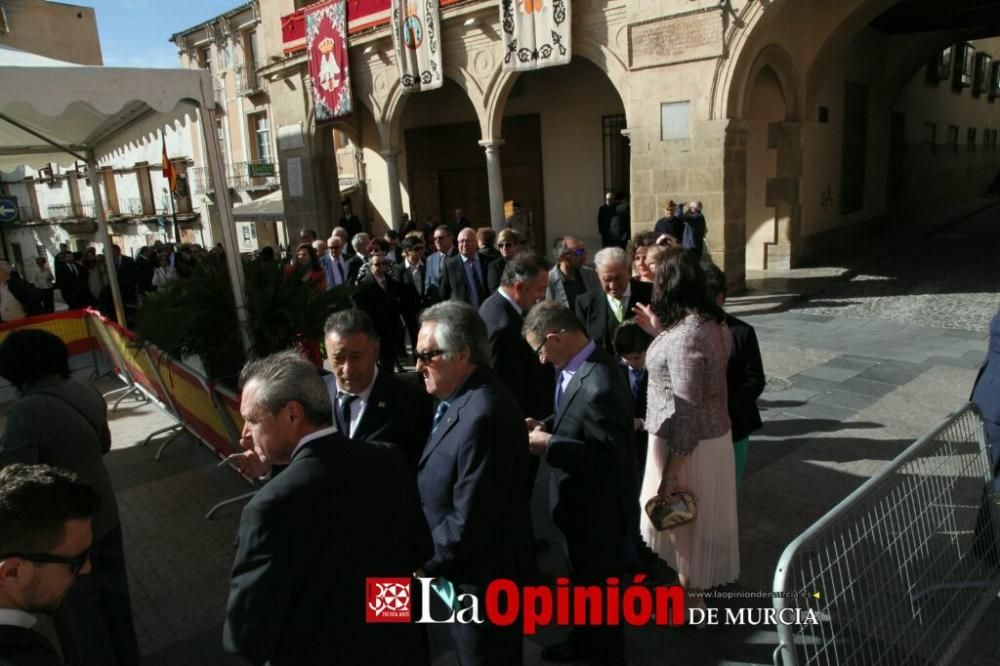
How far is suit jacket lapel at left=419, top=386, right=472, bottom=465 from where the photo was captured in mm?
2230

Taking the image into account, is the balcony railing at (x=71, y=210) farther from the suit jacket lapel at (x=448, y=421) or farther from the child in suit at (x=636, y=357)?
the suit jacket lapel at (x=448, y=421)

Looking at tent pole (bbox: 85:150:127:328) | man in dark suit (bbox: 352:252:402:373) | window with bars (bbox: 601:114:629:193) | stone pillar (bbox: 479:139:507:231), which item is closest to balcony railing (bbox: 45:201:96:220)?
stone pillar (bbox: 479:139:507:231)

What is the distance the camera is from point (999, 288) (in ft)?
32.0

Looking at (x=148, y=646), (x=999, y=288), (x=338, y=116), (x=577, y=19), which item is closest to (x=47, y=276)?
(x=338, y=116)

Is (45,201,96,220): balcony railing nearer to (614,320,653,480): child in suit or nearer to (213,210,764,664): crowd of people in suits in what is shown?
(213,210,764,664): crowd of people in suits

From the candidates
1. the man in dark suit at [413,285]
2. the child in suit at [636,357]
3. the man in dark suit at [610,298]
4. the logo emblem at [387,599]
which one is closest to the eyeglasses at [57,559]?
the logo emblem at [387,599]

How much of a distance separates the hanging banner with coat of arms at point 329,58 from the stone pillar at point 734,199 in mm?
8635

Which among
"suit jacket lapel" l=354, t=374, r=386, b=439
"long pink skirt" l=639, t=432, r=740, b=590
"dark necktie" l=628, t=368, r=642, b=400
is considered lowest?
"long pink skirt" l=639, t=432, r=740, b=590

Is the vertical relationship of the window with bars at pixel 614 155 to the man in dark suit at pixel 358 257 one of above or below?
above

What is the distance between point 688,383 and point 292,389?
63.1 inches

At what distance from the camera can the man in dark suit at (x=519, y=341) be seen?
3902 millimetres

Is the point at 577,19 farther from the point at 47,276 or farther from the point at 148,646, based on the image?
the point at 47,276

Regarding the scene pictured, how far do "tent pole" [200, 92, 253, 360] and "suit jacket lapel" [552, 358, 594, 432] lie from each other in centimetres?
256

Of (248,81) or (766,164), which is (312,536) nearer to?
(766,164)
